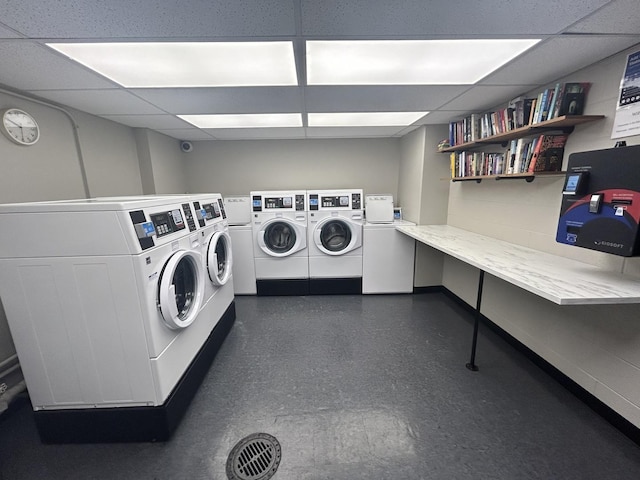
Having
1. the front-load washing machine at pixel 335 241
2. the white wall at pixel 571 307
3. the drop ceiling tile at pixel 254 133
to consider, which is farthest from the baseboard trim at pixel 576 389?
the drop ceiling tile at pixel 254 133

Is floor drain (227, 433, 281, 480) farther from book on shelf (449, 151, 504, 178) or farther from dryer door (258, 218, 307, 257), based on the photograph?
book on shelf (449, 151, 504, 178)

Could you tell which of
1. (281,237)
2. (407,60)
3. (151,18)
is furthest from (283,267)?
(151,18)

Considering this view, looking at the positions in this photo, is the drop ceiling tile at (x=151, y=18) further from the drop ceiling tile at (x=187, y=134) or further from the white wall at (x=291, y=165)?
the white wall at (x=291, y=165)

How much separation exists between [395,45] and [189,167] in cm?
359

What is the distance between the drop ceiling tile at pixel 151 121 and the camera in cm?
266

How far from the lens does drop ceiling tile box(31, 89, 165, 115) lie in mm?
1997

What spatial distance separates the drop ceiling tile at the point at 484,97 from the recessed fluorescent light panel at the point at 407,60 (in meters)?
0.26

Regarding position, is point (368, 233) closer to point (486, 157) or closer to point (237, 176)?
point (486, 157)

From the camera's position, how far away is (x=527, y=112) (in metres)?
1.97

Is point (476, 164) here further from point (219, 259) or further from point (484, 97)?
point (219, 259)

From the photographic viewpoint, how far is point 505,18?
122cm

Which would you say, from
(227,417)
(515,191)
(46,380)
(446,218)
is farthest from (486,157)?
(46,380)

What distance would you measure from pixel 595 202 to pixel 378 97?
1.60 m

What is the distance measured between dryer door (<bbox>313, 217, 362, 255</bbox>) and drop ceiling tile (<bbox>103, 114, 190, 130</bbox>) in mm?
1963
